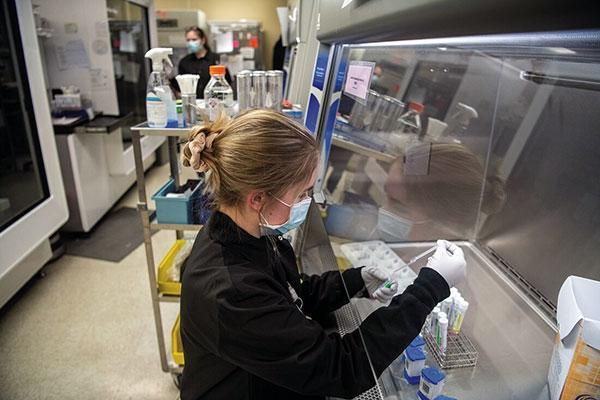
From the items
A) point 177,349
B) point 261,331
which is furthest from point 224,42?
point 261,331

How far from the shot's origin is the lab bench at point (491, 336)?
0.91 m

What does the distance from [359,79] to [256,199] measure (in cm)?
62

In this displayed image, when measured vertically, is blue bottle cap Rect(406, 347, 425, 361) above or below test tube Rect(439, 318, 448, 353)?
→ below

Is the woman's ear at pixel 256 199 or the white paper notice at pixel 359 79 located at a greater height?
the white paper notice at pixel 359 79

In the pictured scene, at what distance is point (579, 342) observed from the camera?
676mm

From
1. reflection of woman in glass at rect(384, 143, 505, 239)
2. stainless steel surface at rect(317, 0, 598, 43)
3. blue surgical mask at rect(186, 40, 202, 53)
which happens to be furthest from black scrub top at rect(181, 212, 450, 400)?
blue surgical mask at rect(186, 40, 202, 53)

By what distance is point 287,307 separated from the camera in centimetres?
84

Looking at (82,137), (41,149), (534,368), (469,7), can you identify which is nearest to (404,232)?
(534,368)

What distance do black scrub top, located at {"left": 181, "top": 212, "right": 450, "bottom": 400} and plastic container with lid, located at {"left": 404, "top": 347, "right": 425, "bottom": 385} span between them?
9 cm

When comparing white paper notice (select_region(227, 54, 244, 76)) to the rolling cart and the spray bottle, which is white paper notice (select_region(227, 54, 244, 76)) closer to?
the rolling cart

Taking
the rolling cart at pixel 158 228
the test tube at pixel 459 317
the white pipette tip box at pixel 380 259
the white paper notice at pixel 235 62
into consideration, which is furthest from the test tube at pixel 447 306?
the white paper notice at pixel 235 62

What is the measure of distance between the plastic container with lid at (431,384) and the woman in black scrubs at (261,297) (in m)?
0.08

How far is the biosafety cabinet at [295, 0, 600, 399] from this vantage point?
37.5 inches

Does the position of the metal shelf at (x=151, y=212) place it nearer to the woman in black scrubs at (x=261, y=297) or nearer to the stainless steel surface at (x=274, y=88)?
the stainless steel surface at (x=274, y=88)
